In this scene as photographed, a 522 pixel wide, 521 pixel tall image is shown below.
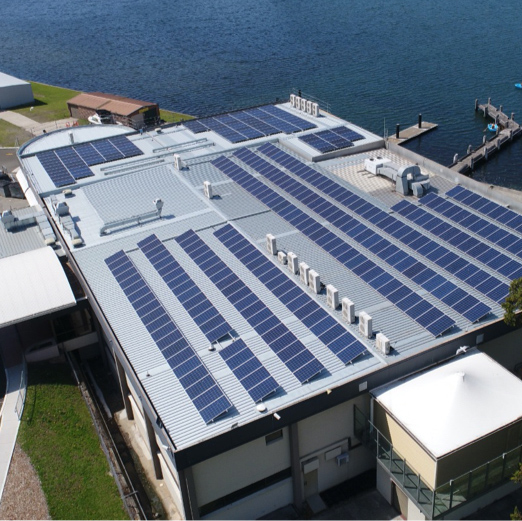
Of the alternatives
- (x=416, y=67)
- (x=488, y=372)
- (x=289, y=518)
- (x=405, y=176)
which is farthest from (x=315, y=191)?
(x=416, y=67)

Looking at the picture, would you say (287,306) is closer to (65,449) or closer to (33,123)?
(65,449)

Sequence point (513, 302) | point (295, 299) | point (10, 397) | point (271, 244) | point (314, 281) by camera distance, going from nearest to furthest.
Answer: point (513, 302), point (295, 299), point (314, 281), point (10, 397), point (271, 244)

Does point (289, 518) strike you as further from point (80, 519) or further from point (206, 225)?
point (206, 225)

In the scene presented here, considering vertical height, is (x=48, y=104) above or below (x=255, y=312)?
below

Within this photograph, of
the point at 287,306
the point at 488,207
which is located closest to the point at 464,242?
the point at 488,207

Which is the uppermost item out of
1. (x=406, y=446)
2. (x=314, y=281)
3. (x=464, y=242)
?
(x=314, y=281)

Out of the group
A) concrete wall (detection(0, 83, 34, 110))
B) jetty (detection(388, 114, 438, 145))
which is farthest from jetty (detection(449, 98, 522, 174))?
concrete wall (detection(0, 83, 34, 110))

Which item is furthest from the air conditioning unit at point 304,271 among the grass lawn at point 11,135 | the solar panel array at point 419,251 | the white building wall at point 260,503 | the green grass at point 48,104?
the green grass at point 48,104

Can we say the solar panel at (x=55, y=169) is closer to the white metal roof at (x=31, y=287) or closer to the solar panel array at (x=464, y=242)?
the white metal roof at (x=31, y=287)
